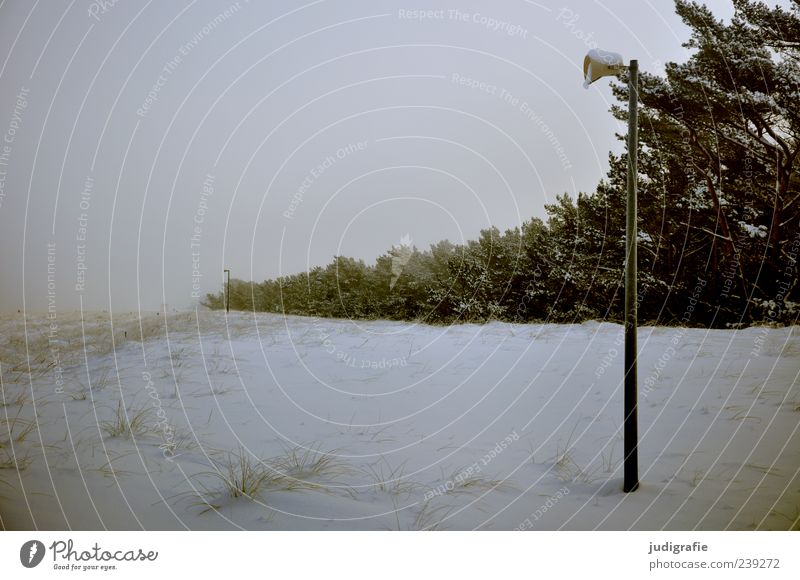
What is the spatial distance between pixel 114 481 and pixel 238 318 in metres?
5.28

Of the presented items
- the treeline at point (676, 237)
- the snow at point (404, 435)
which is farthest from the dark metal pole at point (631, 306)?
the treeline at point (676, 237)

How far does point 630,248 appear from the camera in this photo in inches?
99.2

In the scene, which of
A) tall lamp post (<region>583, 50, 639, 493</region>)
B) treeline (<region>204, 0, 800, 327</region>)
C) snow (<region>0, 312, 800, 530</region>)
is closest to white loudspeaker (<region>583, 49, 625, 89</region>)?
tall lamp post (<region>583, 50, 639, 493</region>)

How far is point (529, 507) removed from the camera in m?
2.54

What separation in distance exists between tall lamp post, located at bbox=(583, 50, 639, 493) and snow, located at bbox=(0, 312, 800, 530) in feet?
0.75

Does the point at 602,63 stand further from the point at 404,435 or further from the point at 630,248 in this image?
the point at 404,435

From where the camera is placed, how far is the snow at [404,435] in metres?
2.52

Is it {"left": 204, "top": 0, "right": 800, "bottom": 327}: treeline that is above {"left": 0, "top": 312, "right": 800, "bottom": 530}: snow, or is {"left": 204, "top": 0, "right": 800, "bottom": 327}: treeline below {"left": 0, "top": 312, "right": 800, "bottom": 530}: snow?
above

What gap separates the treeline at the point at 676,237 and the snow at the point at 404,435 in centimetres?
281

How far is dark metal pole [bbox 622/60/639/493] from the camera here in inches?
98.5

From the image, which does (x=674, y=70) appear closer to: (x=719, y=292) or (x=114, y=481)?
(x=719, y=292)

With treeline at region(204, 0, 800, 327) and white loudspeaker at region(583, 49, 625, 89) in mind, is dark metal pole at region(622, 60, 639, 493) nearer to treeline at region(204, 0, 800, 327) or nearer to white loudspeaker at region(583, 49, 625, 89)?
white loudspeaker at region(583, 49, 625, 89)

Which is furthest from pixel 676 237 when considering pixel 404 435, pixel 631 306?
pixel 404 435

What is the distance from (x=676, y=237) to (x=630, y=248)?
7767 mm
